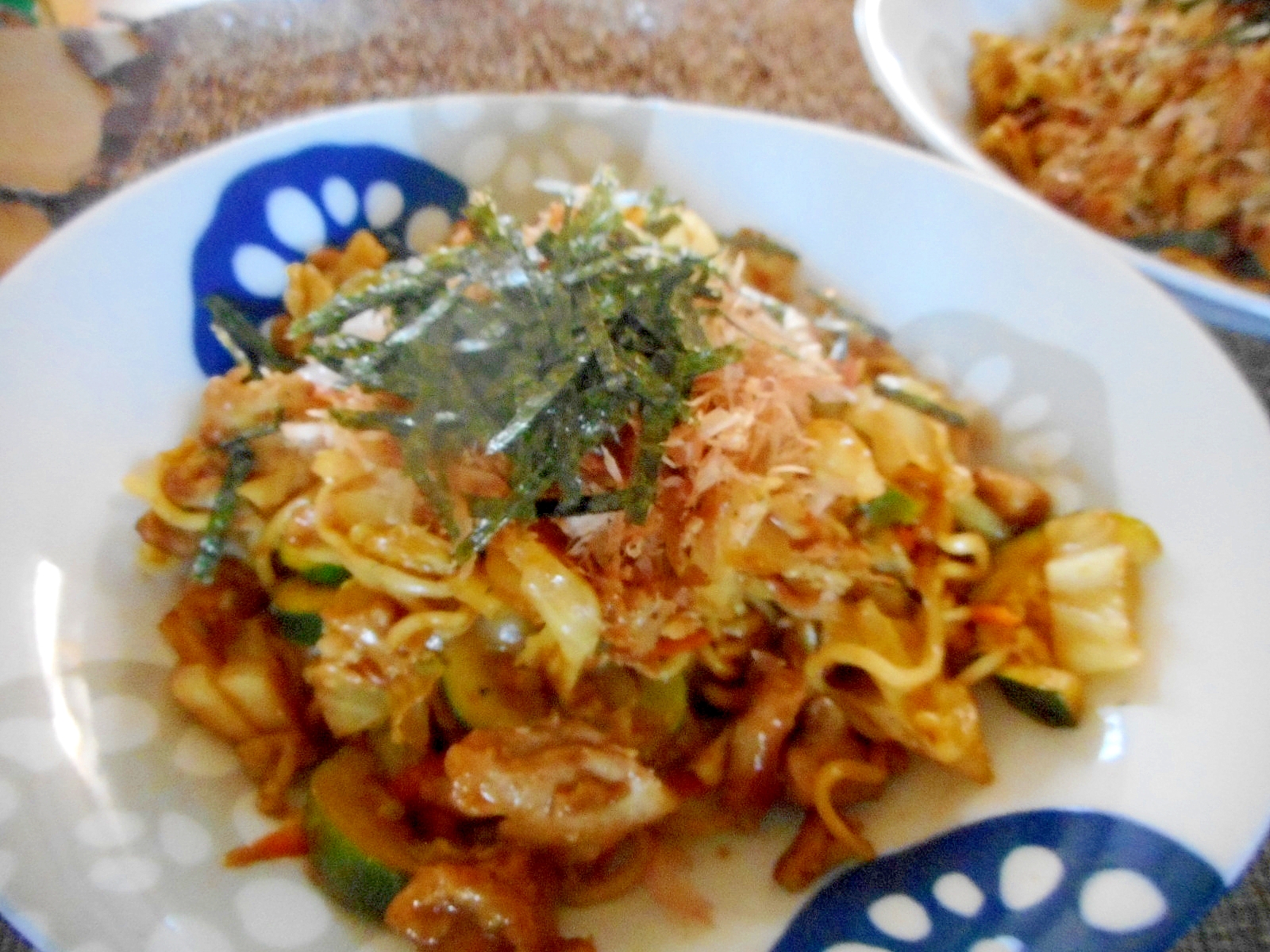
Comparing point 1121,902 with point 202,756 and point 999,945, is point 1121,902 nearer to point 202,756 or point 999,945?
point 999,945

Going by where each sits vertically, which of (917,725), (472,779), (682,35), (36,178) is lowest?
(472,779)

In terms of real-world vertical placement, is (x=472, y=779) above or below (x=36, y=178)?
below

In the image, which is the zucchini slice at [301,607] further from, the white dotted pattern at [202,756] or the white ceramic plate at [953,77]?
the white ceramic plate at [953,77]

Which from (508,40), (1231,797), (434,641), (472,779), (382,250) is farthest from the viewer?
(508,40)

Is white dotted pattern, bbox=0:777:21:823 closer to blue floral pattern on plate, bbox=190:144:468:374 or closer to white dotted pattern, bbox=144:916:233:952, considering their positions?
white dotted pattern, bbox=144:916:233:952

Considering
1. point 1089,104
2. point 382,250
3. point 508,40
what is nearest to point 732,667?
point 382,250

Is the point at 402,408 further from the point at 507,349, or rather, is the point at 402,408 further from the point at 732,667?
the point at 732,667

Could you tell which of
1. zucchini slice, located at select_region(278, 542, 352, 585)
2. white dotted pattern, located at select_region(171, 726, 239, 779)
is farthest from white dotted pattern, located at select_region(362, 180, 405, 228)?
white dotted pattern, located at select_region(171, 726, 239, 779)
